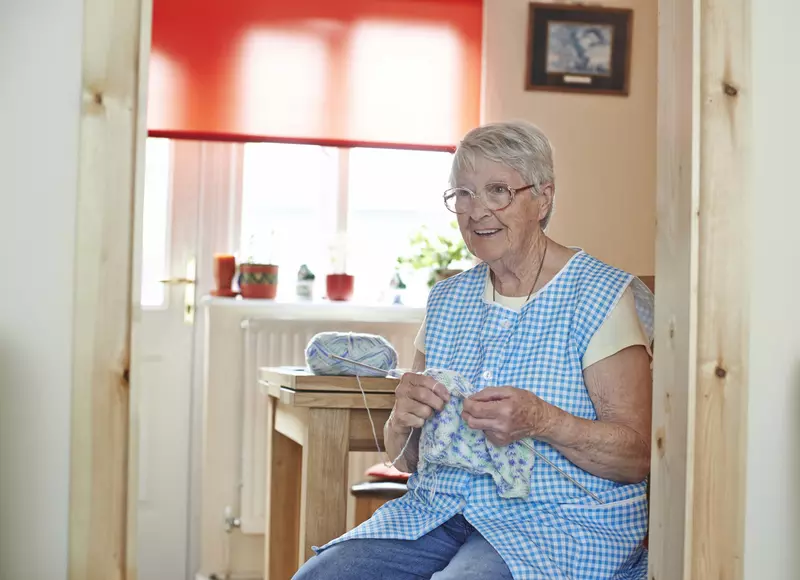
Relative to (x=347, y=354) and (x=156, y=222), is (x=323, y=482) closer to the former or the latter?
(x=347, y=354)

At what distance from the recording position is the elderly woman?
5.06 feet

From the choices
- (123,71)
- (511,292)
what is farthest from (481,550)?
(123,71)

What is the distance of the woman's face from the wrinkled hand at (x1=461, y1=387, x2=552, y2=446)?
0.35 m

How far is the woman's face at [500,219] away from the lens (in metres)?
1.80

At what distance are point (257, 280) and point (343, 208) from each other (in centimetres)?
43

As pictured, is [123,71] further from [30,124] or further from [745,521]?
[745,521]

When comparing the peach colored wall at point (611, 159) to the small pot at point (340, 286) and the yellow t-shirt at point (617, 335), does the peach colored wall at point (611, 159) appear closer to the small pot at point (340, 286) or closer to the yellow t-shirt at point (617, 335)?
the small pot at point (340, 286)

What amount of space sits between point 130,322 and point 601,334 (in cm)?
82

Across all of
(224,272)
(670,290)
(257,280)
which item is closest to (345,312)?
(257,280)

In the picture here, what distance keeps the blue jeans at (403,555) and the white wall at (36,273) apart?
0.52 m

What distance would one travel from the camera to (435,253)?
10.5ft

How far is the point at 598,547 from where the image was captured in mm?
1541

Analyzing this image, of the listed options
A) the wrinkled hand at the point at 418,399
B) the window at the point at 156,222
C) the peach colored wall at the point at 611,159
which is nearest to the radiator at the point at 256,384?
the window at the point at 156,222

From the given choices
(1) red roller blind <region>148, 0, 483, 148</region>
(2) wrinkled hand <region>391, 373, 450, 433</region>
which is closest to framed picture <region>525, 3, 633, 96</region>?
(1) red roller blind <region>148, 0, 483, 148</region>
